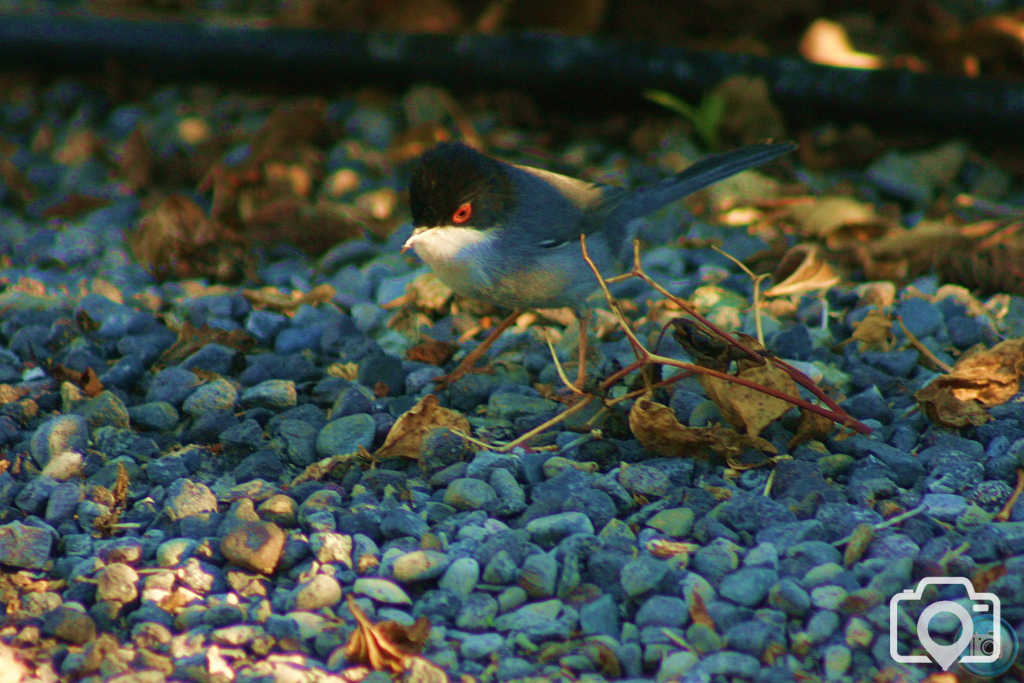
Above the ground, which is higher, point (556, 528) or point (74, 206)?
point (74, 206)

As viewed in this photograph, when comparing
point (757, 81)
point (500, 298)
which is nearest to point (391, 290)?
point (500, 298)

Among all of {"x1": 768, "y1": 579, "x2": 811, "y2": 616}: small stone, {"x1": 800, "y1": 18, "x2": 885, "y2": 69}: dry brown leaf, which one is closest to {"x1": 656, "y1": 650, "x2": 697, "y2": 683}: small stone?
{"x1": 768, "y1": 579, "x2": 811, "y2": 616}: small stone

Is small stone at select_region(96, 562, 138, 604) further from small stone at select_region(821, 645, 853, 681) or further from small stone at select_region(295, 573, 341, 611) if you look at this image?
small stone at select_region(821, 645, 853, 681)

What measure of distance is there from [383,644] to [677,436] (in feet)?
3.69

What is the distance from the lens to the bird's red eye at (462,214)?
3.35m

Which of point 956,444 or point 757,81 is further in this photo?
point 757,81

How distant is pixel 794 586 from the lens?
2.22m

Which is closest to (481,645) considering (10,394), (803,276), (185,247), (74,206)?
(10,394)

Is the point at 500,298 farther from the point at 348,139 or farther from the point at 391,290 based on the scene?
the point at 348,139

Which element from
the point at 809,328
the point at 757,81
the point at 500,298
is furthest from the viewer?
the point at 757,81

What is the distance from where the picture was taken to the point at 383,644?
210 cm

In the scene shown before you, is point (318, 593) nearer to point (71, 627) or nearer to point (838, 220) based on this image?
point (71, 627)

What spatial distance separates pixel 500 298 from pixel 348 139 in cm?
290

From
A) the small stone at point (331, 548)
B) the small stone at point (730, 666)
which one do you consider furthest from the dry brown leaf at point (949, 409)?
the small stone at point (331, 548)
